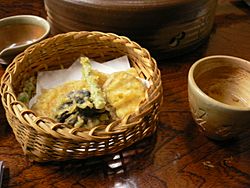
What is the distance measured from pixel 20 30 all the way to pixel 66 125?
2.13 feet

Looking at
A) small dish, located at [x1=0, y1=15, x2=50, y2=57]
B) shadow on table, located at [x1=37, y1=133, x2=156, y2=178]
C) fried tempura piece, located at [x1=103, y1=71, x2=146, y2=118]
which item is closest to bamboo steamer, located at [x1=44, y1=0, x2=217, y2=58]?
small dish, located at [x1=0, y1=15, x2=50, y2=57]

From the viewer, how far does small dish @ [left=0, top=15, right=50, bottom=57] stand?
1193mm

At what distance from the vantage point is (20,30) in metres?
1.22

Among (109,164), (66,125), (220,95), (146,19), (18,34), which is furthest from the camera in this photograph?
(18,34)

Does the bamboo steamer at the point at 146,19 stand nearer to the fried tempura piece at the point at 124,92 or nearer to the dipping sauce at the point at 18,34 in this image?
the dipping sauce at the point at 18,34

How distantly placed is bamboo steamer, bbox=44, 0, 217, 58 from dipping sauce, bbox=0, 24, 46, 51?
83 mm

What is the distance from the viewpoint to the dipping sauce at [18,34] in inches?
47.3

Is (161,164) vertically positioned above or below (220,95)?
below

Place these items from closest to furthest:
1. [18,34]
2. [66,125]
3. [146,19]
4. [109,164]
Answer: [66,125]
[109,164]
[146,19]
[18,34]

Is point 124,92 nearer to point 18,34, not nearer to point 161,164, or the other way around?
point 161,164

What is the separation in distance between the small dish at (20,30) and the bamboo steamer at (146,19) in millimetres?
66

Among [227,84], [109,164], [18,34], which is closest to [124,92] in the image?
[109,164]

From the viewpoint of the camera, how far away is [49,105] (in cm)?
94

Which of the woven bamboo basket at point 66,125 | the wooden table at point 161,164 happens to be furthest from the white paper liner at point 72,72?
the wooden table at point 161,164
